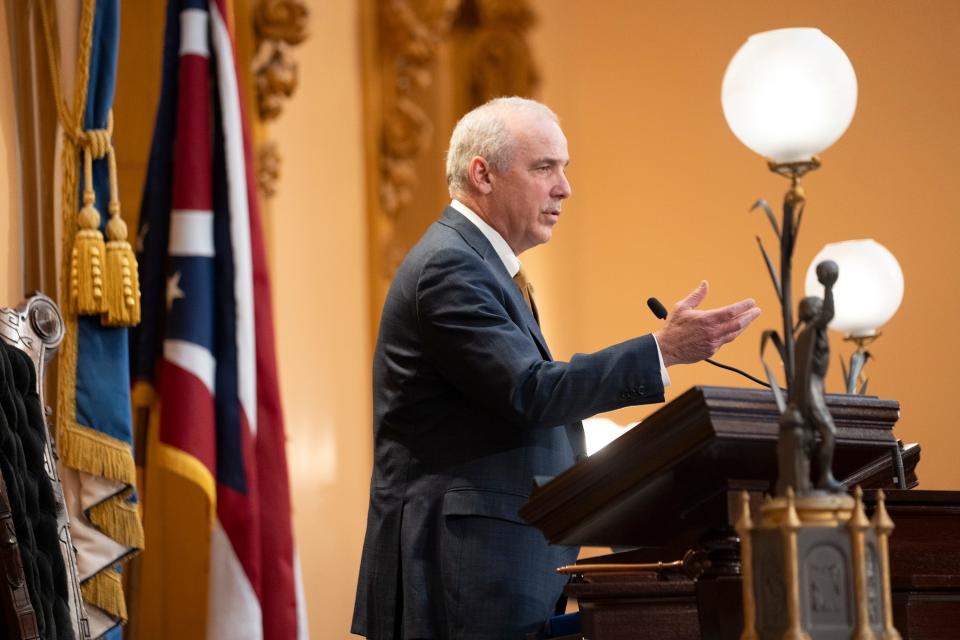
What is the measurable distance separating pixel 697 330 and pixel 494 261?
0.55 meters

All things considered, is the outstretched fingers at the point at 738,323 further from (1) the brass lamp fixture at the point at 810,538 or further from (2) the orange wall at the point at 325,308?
(2) the orange wall at the point at 325,308

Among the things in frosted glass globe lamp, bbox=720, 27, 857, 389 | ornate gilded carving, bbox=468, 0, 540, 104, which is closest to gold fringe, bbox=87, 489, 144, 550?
frosted glass globe lamp, bbox=720, 27, 857, 389

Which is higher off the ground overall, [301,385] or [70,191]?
[70,191]

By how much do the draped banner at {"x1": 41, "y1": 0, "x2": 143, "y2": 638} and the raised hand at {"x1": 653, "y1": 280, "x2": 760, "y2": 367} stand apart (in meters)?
1.22

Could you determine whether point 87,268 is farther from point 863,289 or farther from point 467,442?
point 863,289

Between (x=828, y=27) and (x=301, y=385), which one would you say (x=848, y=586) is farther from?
(x=828, y=27)

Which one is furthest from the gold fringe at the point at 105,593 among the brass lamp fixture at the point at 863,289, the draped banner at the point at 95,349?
the brass lamp fixture at the point at 863,289

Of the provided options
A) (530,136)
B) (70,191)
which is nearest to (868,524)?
(530,136)

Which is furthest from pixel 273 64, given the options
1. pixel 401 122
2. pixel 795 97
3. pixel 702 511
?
pixel 702 511

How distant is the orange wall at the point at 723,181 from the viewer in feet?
18.8

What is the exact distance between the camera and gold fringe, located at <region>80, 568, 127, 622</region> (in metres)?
2.92

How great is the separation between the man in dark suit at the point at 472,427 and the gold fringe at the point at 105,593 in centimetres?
53

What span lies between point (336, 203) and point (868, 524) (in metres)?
3.80

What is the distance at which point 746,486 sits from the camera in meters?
1.99
